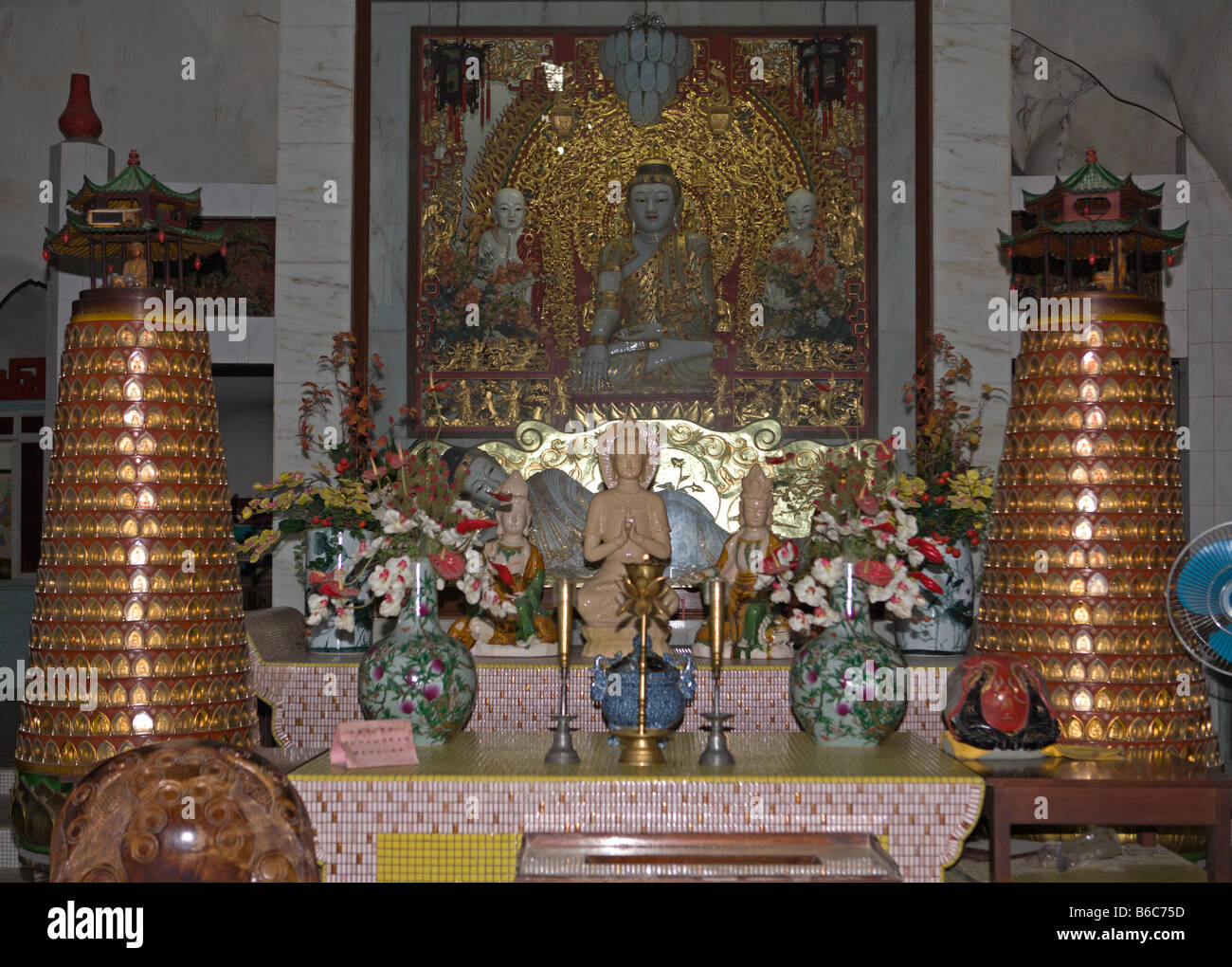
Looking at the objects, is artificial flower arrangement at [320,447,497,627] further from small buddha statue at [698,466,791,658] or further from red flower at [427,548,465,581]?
small buddha statue at [698,466,791,658]

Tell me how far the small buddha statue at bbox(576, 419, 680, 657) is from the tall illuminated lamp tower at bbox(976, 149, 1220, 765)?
56.5 inches

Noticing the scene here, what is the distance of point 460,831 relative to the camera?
9.96ft

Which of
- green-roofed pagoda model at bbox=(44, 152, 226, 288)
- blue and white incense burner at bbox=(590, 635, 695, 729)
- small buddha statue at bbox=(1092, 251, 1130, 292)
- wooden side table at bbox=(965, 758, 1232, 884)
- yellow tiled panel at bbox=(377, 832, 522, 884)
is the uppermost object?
green-roofed pagoda model at bbox=(44, 152, 226, 288)

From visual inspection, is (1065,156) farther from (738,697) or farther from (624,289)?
(738,697)

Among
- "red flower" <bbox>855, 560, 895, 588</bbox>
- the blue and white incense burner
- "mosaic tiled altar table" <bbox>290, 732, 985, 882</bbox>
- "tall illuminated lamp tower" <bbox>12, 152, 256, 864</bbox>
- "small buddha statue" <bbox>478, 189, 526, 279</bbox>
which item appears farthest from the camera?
"small buddha statue" <bbox>478, 189, 526, 279</bbox>

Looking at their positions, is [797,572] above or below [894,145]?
below

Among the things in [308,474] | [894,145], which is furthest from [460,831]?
[894,145]

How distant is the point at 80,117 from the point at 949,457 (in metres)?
5.32

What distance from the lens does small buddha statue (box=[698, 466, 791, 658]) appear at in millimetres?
4984

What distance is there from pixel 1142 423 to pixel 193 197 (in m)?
3.50

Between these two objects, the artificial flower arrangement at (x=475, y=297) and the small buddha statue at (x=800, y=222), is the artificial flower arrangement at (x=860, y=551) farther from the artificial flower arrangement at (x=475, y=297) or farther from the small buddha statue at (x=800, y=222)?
the artificial flower arrangement at (x=475, y=297)

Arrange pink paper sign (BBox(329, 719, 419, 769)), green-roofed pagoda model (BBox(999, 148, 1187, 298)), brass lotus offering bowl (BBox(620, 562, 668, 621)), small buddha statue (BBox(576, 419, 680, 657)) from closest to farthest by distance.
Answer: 1. pink paper sign (BBox(329, 719, 419, 769))
2. brass lotus offering bowl (BBox(620, 562, 668, 621))
3. green-roofed pagoda model (BBox(999, 148, 1187, 298))
4. small buddha statue (BBox(576, 419, 680, 657))

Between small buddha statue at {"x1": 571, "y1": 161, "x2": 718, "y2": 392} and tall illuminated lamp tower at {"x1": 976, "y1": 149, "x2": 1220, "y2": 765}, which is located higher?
small buddha statue at {"x1": 571, "y1": 161, "x2": 718, "y2": 392}

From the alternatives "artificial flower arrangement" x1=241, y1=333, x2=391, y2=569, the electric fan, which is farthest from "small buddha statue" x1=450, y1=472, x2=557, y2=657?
the electric fan
